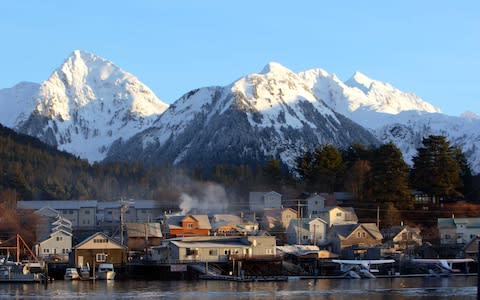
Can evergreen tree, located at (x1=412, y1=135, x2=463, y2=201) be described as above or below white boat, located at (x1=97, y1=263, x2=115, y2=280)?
above

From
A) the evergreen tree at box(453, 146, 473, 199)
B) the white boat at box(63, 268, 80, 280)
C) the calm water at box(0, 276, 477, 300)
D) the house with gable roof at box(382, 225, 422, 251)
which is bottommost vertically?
the calm water at box(0, 276, 477, 300)

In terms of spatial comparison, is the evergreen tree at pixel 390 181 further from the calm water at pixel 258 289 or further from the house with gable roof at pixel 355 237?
the calm water at pixel 258 289

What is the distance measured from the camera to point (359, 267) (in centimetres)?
8812

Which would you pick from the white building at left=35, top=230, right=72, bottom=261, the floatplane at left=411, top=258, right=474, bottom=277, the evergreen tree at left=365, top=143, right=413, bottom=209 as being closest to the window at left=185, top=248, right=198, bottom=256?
the white building at left=35, top=230, right=72, bottom=261

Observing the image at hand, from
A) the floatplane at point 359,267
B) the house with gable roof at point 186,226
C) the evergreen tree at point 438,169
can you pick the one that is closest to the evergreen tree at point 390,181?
the evergreen tree at point 438,169

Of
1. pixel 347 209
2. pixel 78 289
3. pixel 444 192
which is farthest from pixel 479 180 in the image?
pixel 78 289

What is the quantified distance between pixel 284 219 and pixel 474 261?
96.7 ft

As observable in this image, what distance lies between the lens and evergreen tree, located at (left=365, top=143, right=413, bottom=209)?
108 meters

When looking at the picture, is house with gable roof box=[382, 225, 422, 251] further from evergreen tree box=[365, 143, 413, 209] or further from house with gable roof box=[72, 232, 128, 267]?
house with gable roof box=[72, 232, 128, 267]

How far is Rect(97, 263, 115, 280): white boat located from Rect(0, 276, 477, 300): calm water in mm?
3314

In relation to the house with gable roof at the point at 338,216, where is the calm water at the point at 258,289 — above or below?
below

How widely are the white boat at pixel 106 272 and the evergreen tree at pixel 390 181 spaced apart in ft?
114

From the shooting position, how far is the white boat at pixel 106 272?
86250 millimetres

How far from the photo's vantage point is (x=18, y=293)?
7025 centimetres
